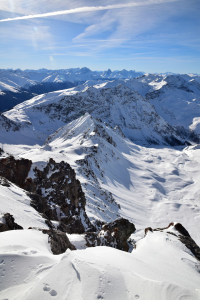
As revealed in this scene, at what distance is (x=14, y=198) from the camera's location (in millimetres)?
15844

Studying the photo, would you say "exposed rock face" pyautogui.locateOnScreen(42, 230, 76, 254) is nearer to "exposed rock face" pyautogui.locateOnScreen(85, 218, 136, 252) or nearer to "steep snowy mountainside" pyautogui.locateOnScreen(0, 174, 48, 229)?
"steep snowy mountainside" pyautogui.locateOnScreen(0, 174, 48, 229)

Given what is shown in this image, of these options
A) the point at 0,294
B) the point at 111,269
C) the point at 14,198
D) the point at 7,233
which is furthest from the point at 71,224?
the point at 0,294

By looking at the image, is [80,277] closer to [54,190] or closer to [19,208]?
[19,208]

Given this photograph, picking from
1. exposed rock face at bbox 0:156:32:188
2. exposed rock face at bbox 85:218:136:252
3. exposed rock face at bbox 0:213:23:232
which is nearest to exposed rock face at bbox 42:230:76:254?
exposed rock face at bbox 0:213:23:232

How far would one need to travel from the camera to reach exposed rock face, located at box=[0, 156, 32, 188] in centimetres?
2192

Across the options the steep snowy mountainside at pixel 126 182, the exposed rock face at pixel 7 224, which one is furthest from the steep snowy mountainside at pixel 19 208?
the steep snowy mountainside at pixel 126 182

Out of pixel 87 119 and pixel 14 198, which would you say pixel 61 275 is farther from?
pixel 87 119

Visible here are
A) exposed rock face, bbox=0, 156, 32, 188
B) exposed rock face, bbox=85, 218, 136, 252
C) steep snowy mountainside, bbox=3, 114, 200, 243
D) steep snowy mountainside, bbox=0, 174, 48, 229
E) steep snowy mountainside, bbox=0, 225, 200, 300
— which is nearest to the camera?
steep snowy mountainside, bbox=0, 225, 200, 300

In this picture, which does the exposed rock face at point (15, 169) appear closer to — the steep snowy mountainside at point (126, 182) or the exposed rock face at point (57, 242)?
the steep snowy mountainside at point (126, 182)

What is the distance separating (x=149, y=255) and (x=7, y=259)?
8.72 m

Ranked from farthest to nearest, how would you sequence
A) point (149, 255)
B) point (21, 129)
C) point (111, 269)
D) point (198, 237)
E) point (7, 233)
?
point (21, 129), point (198, 237), point (149, 255), point (7, 233), point (111, 269)

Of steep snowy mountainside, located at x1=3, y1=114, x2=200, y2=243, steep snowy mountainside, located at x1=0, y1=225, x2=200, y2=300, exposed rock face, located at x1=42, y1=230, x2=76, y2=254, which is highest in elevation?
steep snowy mountainside, located at x1=0, y1=225, x2=200, y2=300

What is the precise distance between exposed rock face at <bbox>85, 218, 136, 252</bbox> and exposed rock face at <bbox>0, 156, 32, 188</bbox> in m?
12.4

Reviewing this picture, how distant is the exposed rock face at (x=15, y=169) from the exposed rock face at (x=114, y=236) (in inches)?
486
